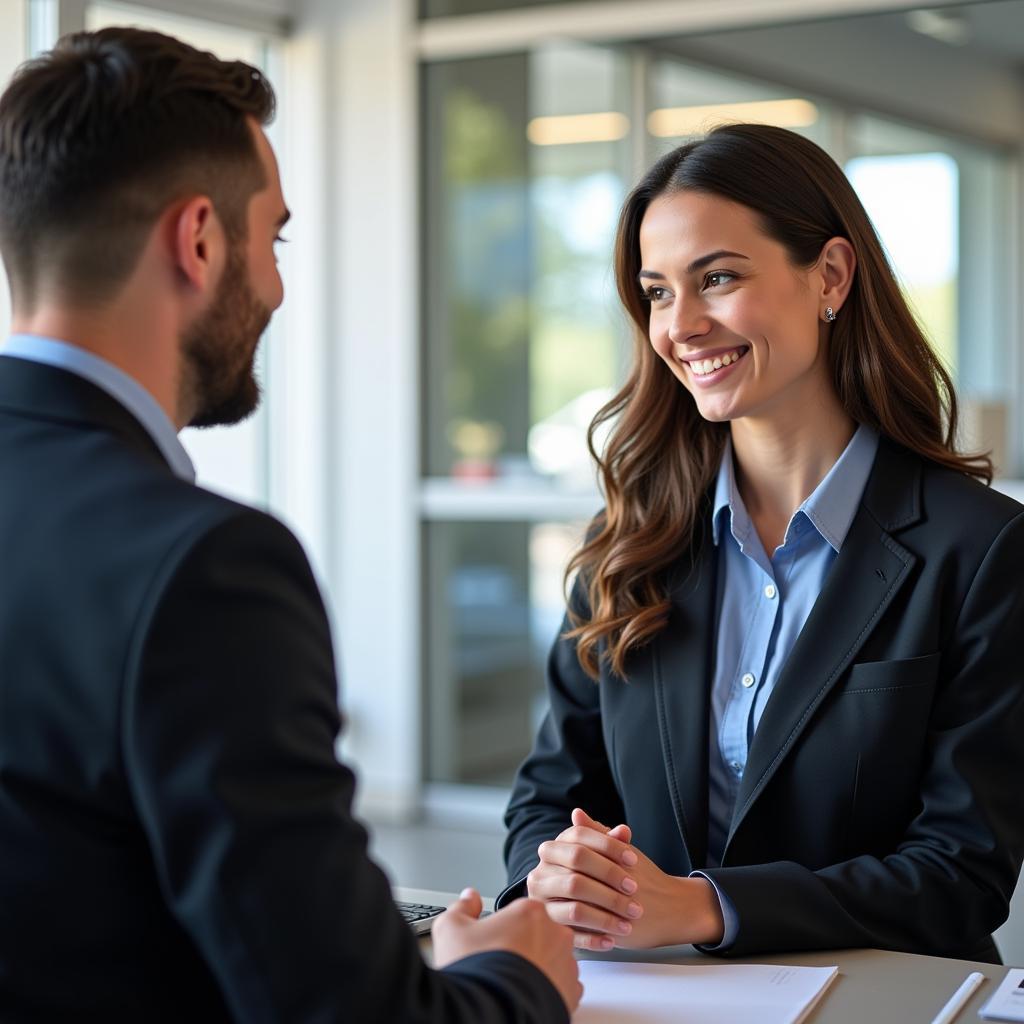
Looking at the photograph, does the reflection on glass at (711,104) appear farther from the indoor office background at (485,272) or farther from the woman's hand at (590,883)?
the woman's hand at (590,883)

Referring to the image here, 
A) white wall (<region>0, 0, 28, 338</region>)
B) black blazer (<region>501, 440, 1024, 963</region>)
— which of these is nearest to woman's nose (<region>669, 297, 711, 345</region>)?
black blazer (<region>501, 440, 1024, 963</region>)

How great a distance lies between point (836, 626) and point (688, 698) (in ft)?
0.72

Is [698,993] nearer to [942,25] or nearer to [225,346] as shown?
[225,346]

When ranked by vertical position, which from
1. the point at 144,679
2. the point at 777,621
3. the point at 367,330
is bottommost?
the point at 777,621

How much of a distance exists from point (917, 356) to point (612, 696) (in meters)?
0.63

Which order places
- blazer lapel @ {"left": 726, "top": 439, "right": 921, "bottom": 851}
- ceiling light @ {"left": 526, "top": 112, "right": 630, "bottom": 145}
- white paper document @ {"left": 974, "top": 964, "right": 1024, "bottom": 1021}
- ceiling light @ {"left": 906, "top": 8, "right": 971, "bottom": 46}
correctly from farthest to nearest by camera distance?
ceiling light @ {"left": 526, "top": 112, "right": 630, "bottom": 145}
ceiling light @ {"left": 906, "top": 8, "right": 971, "bottom": 46}
blazer lapel @ {"left": 726, "top": 439, "right": 921, "bottom": 851}
white paper document @ {"left": 974, "top": 964, "right": 1024, "bottom": 1021}

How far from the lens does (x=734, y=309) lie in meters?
1.93

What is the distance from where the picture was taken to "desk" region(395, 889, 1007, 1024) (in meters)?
1.32

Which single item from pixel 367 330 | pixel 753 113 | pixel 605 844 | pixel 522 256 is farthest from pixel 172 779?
pixel 367 330

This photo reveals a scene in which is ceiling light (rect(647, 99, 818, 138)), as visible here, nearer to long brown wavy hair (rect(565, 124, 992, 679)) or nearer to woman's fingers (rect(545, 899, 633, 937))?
long brown wavy hair (rect(565, 124, 992, 679))

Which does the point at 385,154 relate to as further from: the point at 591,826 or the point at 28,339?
the point at 28,339

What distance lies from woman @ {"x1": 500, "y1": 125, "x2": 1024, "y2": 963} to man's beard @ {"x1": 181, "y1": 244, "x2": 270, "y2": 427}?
71 cm

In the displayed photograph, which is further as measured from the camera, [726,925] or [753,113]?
[753,113]

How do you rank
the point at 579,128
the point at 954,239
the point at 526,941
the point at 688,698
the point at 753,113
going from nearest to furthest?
the point at 526,941, the point at 688,698, the point at 753,113, the point at 954,239, the point at 579,128
